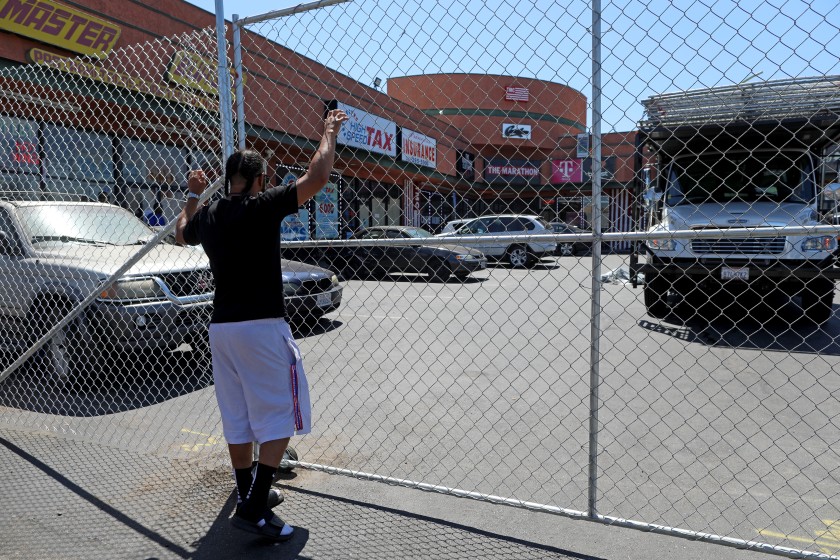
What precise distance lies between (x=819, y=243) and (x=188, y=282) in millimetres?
7082

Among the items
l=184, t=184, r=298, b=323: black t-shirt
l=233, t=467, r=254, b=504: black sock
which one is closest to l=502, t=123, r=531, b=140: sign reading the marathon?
l=184, t=184, r=298, b=323: black t-shirt

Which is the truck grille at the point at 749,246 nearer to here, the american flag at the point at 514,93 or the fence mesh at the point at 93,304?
the american flag at the point at 514,93

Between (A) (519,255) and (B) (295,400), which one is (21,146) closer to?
(A) (519,255)

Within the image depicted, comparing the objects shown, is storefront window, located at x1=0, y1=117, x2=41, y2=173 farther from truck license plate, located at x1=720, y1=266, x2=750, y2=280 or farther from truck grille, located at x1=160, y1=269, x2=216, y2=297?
truck license plate, located at x1=720, y1=266, x2=750, y2=280

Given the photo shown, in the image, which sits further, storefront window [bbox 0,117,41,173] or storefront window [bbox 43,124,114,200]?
storefront window [bbox 43,124,114,200]

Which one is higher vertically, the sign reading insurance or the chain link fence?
the sign reading insurance

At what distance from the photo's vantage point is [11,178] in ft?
30.2

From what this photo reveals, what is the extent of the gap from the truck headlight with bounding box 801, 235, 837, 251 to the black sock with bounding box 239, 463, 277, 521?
6.83 metres

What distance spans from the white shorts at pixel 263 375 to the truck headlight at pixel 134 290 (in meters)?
3.16

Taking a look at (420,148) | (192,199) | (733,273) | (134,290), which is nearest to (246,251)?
(192,199)

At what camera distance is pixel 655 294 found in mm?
8875

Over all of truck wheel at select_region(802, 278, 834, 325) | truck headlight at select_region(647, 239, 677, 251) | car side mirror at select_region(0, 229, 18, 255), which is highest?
truck headlight at select_region(647, 239, 677, 251)

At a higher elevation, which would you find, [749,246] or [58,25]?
Result: [58,25]

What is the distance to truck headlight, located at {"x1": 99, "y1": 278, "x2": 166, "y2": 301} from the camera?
568 cm
